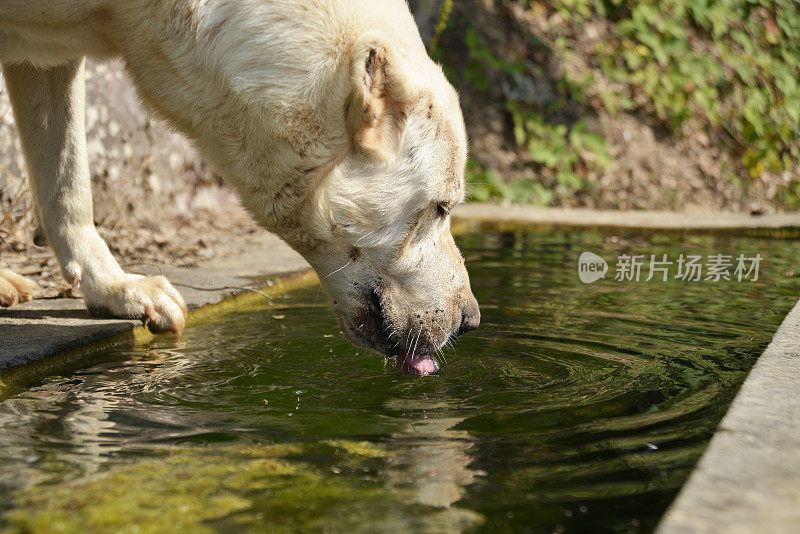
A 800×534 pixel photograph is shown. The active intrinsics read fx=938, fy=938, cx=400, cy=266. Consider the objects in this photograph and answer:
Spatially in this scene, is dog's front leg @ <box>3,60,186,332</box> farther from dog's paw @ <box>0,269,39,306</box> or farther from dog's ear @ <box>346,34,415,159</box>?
dog's ear @ <box>346,34,415,159</box>

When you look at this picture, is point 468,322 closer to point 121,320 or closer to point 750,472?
point 121,320

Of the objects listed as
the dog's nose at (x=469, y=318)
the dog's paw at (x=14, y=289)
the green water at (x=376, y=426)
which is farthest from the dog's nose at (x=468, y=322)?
the dog's paw at (x=14, y=289)

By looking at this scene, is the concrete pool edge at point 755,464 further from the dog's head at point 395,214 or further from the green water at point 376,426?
the dog's head at point 395,214

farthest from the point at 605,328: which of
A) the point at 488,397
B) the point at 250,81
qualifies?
the point at 250,81

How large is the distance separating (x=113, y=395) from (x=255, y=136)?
0.80 meters

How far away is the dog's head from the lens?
2588mm

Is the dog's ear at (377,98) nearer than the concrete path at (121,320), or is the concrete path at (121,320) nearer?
the dog's ear at (377,98)

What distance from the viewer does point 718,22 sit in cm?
905

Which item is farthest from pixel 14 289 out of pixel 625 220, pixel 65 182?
pixel 625 220

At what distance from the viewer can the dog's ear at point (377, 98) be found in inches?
98.7

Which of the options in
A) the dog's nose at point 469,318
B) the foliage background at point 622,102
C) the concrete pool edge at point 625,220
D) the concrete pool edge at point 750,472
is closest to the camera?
the concrete pool edge at point 750,472

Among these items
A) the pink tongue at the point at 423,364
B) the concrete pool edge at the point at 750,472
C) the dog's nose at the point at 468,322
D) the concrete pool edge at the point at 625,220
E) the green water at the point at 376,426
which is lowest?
the green water at the point at 376,426

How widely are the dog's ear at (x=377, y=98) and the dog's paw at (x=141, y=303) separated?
3.35 ft

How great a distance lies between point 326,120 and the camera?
258 centimetres
